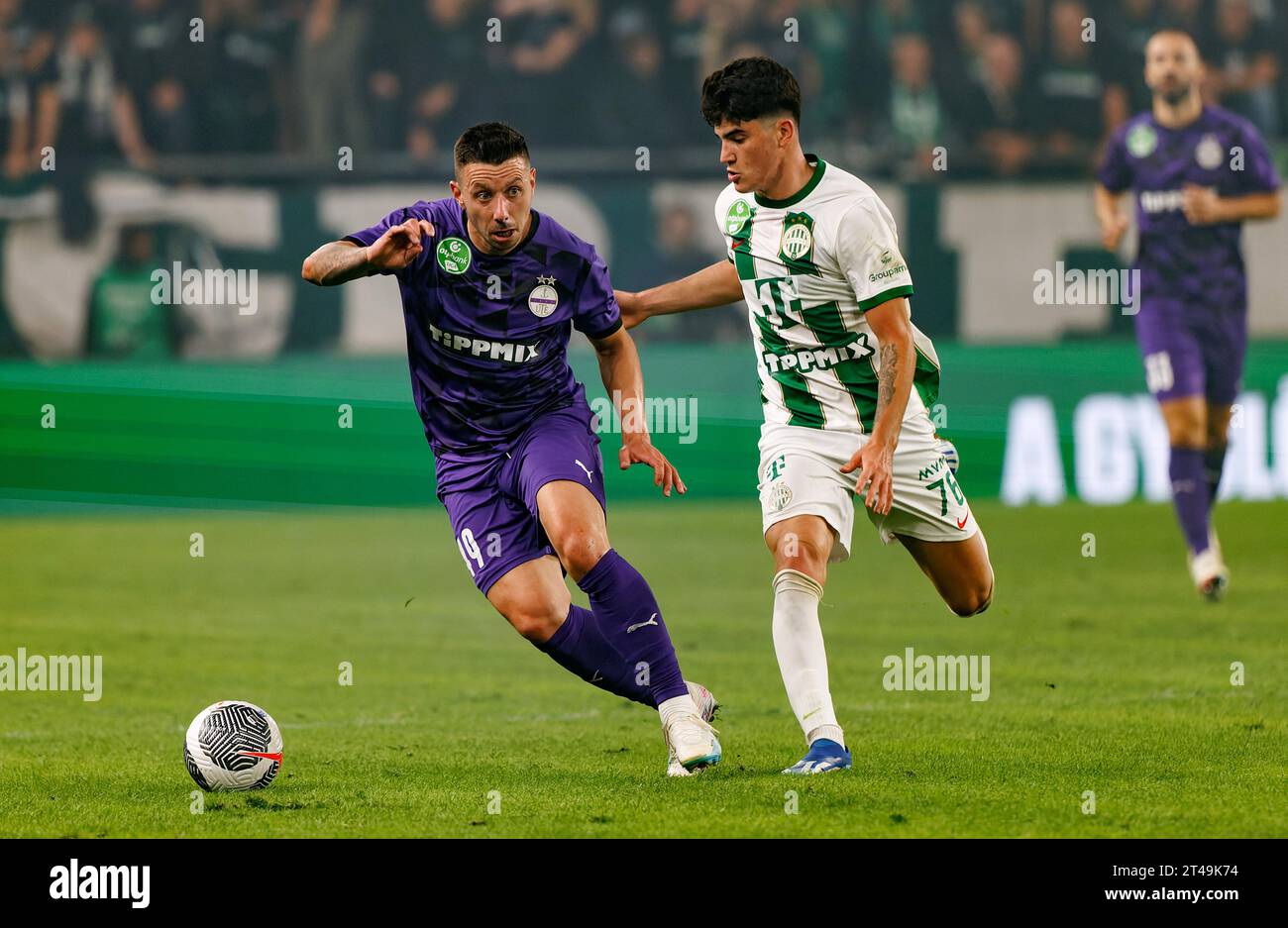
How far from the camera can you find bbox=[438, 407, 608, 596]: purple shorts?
20.1ft

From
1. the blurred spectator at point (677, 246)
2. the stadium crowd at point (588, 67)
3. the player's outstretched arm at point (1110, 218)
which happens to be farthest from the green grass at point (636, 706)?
the stadium crowd at point (588, 67)

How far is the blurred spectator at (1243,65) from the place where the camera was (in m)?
17.2

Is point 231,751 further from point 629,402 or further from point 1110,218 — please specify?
point 1110,218

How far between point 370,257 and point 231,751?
160 cm

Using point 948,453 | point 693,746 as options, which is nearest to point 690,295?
point 948,453

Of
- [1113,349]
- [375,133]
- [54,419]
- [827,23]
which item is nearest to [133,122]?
[375,133]

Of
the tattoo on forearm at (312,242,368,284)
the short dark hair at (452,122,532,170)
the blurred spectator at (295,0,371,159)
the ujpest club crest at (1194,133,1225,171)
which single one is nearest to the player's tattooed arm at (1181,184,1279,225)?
the ujpest club crest at (1194,133,1225,171)

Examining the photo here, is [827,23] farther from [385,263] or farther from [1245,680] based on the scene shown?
[385,263]

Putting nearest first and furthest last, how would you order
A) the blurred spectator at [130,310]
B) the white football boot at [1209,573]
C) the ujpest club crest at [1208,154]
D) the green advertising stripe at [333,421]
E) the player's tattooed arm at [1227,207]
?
the white football boot at [1209,573]
the player's tattooed arm at [1227,207]
the ujpest club crest at [1208,154]
the green advertising stripe at [333,421]
the blurred spectator at [130,310]

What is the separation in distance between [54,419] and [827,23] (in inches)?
319

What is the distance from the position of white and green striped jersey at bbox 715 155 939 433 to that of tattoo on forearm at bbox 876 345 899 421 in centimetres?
15

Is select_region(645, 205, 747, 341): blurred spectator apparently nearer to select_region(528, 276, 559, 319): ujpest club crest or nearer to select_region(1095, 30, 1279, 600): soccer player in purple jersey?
select_region(1095, 30, 1279, 600): soccer player in purple jersey

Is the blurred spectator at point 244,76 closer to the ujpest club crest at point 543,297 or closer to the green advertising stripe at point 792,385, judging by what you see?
the ujpest club crest at point 543,297

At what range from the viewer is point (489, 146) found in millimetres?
5832
